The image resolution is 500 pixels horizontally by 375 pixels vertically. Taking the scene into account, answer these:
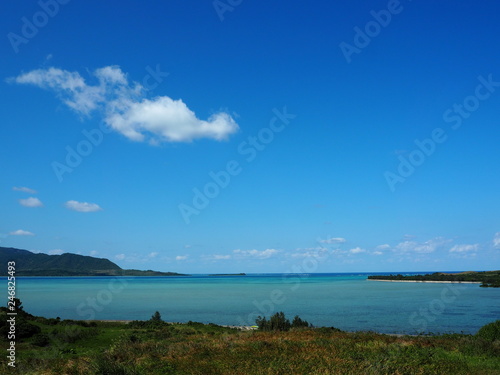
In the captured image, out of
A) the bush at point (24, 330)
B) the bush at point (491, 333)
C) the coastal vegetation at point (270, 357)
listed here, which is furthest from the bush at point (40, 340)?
the bush at point (491, 333)

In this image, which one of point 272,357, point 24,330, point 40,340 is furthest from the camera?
point 24,330

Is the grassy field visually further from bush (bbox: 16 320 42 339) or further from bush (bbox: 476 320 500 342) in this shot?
bush (bbox: 16 320 42 339)

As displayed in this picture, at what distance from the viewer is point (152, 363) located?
19125 mm

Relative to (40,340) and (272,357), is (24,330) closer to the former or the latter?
(40,340)

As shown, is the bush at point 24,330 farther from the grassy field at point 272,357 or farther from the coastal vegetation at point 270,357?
the grassy field at point 272,357

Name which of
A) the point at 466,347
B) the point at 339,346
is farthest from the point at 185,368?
the point at 466,347

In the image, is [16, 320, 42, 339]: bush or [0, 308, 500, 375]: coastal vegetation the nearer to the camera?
[0, 308, 500, 375]: coastal vegetation

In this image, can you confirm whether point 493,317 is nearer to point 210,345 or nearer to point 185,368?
point 210,345

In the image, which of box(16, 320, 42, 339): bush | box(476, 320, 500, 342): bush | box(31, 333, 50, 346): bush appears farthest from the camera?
box(16, 320, 42, 339): bush

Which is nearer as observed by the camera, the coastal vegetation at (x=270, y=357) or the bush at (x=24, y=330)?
the coastal vegetation at (x=270, y=357)

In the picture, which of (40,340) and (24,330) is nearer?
(40,340)

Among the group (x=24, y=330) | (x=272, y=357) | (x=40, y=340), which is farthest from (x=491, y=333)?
(x=24, y=330)

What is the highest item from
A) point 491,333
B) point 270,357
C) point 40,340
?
point 270,357

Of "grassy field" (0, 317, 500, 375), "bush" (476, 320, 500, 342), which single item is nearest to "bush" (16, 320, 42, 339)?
"grassy field" (0, 317, 500, 375)
